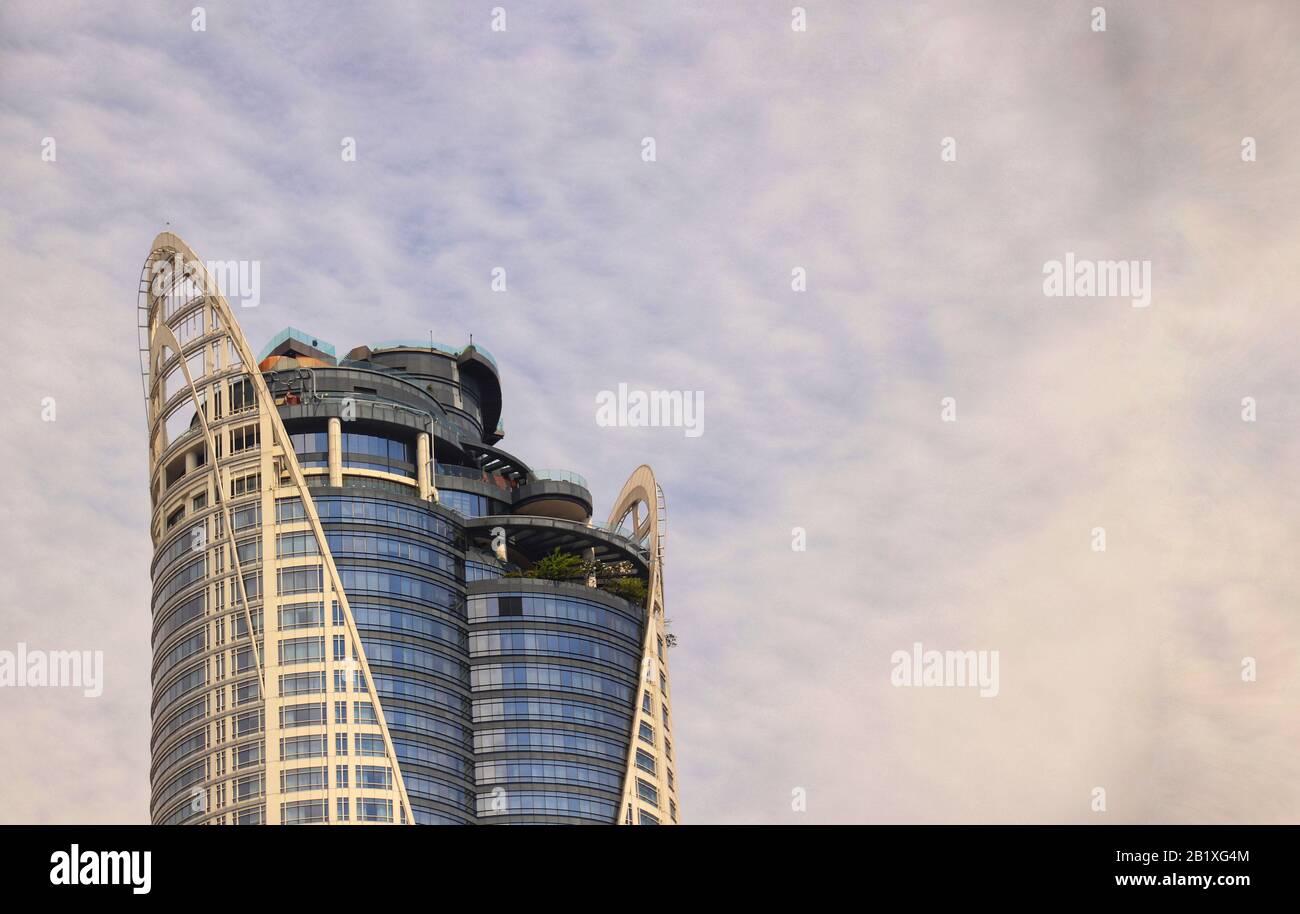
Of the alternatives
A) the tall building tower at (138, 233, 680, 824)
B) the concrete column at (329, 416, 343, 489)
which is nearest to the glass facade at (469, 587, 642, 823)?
the tall building tower at (138, 233, 680, 824)

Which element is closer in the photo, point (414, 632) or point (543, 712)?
point (414, 632)

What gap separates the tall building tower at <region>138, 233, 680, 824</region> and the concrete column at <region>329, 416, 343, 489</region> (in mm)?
211

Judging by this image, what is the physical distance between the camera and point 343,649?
18538 centimetres

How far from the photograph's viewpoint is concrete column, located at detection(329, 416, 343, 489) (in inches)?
7638

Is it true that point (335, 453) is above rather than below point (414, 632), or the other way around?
above

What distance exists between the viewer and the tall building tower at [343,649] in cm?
18288

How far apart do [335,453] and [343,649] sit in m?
22.6

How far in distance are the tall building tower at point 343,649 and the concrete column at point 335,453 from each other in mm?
211

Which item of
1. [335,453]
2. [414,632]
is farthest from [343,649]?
[335,453]

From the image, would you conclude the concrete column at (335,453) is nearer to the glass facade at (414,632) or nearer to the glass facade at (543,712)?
the glass facade at (414,632)

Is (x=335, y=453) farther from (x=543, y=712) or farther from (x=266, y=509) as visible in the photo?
(x=543, y=712)

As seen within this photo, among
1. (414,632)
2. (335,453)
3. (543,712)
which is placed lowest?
(543,712)

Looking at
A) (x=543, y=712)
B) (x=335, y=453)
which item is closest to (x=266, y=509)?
(x=335, y=453)
